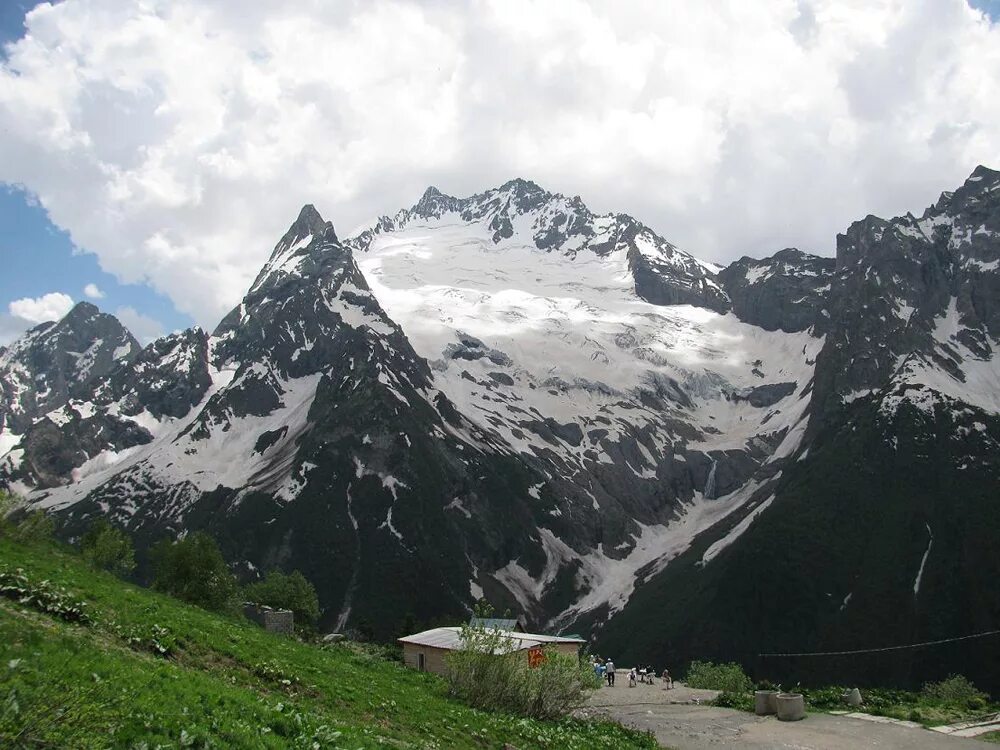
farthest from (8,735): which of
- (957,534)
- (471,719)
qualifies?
(957,534)

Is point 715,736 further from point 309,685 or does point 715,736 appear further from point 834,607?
point 834,607

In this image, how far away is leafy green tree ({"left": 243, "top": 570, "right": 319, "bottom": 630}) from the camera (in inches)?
4402

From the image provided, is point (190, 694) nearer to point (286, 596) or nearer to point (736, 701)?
point (736, 701)

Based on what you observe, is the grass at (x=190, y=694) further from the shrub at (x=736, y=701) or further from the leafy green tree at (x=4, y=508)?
the leafy green tree at (x=4, y=508)

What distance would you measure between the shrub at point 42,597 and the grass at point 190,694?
391 mm

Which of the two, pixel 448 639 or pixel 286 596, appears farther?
pixel 286 596

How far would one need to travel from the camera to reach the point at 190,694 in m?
19.4

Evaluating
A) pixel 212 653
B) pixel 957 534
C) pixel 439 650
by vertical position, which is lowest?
pixel 439 650

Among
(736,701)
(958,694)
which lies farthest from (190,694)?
(958,694)

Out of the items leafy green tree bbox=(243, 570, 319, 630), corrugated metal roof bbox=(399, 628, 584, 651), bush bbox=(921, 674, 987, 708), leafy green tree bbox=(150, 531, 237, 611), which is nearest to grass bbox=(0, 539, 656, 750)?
corrugated metal roof bbox=(399, 628, 584, 651)

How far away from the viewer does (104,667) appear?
63.4 ft

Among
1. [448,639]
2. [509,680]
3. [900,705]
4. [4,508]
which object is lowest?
[448,639]

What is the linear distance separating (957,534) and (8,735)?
215847 millimetres

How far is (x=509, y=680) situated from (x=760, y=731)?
42.1ft
